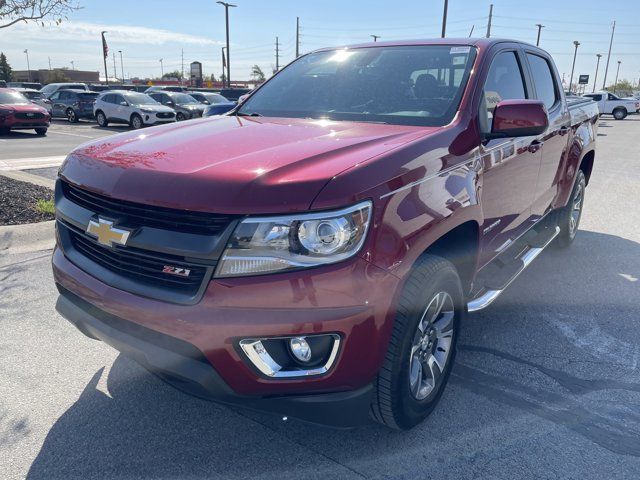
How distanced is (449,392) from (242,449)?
3.99 ft

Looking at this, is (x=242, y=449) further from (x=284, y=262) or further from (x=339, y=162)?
(x=339, y=162)

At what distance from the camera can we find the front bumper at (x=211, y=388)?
213 centimetres

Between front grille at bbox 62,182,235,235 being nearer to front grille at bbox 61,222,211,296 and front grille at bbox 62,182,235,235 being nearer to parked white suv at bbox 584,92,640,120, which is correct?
front grille at bbox 61,222,211,296

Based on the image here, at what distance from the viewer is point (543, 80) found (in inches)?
183

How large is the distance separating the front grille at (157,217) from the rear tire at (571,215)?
14.3 ft

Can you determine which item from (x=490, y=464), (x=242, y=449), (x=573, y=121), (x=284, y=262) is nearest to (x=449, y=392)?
(x=490, y=464)

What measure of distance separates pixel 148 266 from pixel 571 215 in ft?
15.9

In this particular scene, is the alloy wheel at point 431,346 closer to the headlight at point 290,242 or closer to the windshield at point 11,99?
the headlight at point 290,242

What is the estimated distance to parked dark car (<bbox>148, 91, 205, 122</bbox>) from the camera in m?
22.2

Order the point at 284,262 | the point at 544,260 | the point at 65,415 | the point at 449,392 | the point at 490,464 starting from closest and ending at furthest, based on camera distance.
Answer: the point at 284,262 < the point at 490,464 < the point at 65,415 < the point at 449,392 < the point at 544,260

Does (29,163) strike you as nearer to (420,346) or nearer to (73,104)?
(420,346)

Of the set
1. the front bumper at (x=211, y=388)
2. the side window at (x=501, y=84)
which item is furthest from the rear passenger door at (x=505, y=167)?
the front bumper at (x=211, y=388)

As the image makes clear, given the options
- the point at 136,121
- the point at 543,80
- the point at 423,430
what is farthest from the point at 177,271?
the point at 136,121

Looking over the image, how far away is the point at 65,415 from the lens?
9.11 ft
